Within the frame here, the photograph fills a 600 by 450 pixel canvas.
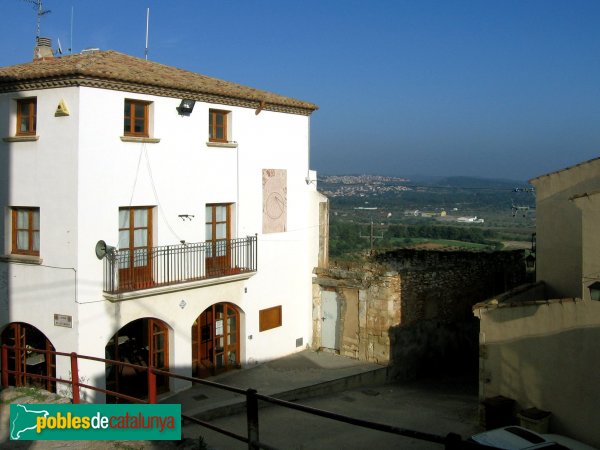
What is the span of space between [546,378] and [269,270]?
9.63m

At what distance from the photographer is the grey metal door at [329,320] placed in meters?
21.5

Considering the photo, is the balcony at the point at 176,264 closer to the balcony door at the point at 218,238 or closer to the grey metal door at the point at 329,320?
the balcony door at the point at 218,238

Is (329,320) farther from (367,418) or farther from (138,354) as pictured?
(138,354)

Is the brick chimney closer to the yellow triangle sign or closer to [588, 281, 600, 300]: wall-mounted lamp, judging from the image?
the yellow triangle sign

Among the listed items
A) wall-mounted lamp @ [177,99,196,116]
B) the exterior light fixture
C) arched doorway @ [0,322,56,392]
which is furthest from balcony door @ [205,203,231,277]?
the exterior light fixture

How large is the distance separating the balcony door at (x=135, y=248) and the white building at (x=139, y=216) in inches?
1.4

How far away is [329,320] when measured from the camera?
2169cm

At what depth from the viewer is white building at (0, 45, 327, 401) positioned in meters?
15.0

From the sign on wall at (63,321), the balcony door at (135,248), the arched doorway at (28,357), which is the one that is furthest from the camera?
the balcony door at (135,248)

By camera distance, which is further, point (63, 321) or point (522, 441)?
point (63, 321)

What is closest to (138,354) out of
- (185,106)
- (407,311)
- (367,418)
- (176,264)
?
(176,264)

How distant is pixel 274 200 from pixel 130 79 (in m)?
6.72

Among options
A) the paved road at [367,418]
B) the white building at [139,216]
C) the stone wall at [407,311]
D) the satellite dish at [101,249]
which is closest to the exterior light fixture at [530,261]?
the stone wall at [407,311]

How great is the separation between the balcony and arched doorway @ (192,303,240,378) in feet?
4.20
